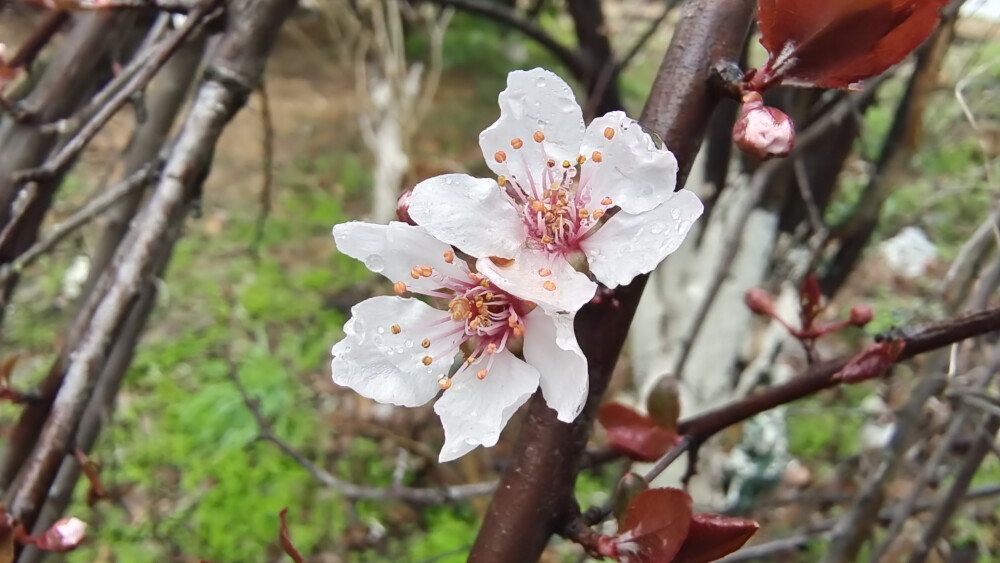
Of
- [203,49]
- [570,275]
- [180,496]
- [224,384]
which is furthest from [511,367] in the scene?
[224,384]

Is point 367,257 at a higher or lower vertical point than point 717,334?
higher

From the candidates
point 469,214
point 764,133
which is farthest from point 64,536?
point 764,133

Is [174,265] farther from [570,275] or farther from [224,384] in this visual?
[570,275]

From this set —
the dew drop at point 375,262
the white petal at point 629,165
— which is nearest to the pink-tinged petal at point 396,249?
the dew drop at point 375,262

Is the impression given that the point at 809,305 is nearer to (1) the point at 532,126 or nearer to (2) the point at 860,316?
(2) the point at 860,316

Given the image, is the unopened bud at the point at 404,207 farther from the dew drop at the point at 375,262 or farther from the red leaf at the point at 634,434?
the red leaf at the point at 634,434
